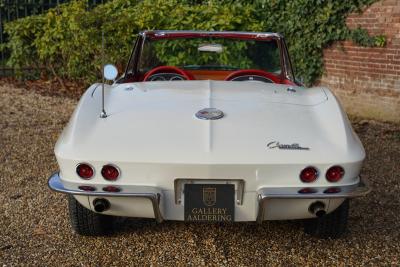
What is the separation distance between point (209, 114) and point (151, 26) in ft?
19.8

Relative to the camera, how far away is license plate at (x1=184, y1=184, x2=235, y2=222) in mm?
2965

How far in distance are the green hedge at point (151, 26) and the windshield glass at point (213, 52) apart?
284 centimetres

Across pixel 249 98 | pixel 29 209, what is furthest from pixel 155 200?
pixel 29 209

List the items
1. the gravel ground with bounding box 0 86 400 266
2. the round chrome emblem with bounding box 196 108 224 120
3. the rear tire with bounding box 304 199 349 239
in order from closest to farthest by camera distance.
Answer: the round chrome emblem with bounding box 196 108 224 120, the gravel ground with bounding box 0 86 400 266, the rear tire with bounding box 304 199 349 239

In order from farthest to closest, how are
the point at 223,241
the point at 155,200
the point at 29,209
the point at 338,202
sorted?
the point at 29,209
the point at 223,241
the point at 338,202
the point at 155,200

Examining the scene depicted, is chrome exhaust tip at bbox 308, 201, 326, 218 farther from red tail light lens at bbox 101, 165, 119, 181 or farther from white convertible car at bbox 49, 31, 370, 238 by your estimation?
red tail light lens at bbox 101, 165, 119, 181

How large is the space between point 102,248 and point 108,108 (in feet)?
2.83

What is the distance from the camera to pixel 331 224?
3510mm

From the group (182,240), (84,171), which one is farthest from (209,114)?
(182,240)

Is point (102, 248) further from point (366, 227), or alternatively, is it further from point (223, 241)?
point (366, 227)

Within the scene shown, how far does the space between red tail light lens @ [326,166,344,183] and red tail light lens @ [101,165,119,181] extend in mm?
1120

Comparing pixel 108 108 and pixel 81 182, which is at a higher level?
pixel 108 108

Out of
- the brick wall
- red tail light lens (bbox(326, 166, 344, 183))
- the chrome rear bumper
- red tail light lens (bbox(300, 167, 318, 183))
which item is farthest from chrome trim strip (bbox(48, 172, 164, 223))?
the brick wall

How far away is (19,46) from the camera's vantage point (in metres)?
9.77
